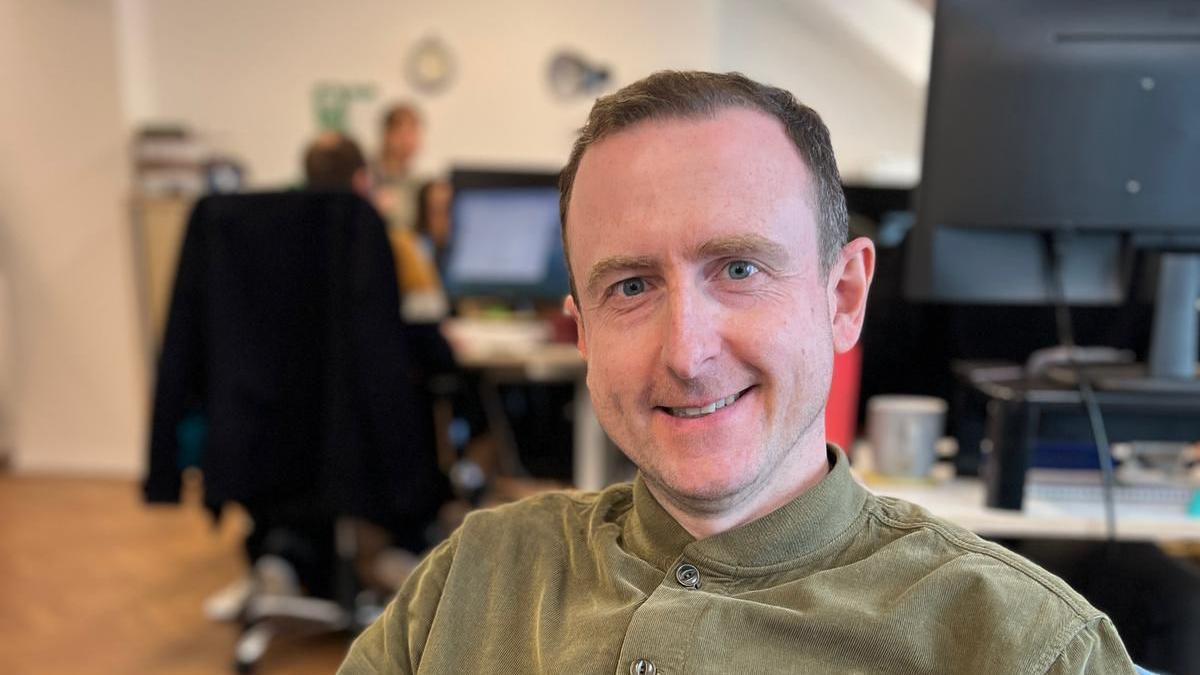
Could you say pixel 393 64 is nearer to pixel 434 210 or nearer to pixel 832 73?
pixel 434 210

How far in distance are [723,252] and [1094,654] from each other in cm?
43

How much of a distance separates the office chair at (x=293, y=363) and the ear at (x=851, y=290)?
4.76 feet

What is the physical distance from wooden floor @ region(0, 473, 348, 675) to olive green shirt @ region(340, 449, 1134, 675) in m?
1.71

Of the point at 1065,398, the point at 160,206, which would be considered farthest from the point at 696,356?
the point at 160,206

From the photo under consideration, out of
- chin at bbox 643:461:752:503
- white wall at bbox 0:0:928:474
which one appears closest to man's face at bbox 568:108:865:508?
chin at bbox 643:461:752:503

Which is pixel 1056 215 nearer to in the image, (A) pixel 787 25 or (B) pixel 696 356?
(B) pixel 696 356

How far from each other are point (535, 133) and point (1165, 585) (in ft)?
13.1

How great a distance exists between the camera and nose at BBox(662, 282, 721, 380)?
2.59ft

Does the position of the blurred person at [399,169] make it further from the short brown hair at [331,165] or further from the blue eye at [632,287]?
the blue eye at [632,287]

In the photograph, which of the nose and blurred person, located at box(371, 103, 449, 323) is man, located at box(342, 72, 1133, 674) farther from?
blurred person, located at box(371, 103, 449, 323)

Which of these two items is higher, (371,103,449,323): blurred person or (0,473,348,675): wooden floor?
(371,103,449,323): blurred person

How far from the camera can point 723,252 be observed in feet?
2.66

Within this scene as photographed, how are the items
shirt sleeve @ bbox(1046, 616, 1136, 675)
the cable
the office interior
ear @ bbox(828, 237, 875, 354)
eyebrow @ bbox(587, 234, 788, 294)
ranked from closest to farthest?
1. shirt sleeve @ bbox(1046, 616, 1136, 675)
2. eyebrow @ bbox(587, 234, 788, 294)
3. ear @ bbox(828, 237, 875, 354)
4. the cable
5. the office interior

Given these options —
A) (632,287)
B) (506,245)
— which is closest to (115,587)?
(506,245)
